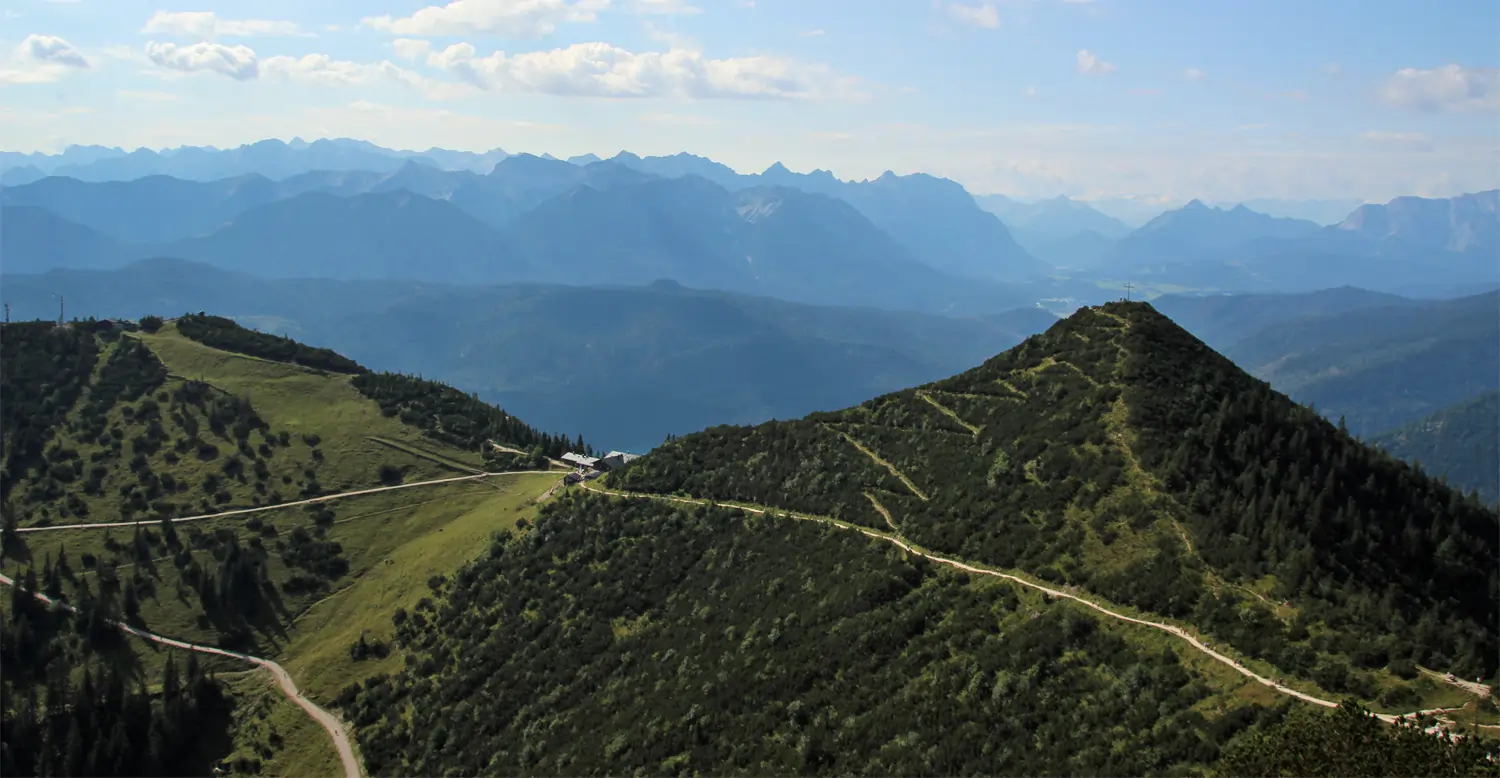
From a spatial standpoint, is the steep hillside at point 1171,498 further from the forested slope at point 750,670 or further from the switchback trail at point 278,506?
the switchback trail at point 278,506

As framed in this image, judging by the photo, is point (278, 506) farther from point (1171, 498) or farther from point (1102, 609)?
point (1171, 498)

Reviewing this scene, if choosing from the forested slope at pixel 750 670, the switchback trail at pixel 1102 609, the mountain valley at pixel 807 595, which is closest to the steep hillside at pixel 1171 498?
the mountain valley at pixel 807 595

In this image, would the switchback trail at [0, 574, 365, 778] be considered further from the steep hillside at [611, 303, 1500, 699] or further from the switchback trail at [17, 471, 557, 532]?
the steep hillside at [611, 303, 1500, 699]

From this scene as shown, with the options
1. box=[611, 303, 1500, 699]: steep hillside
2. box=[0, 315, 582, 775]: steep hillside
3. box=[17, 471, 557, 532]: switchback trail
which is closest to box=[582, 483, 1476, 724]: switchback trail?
box=[611, 303, 1500, 699]: steep hillside

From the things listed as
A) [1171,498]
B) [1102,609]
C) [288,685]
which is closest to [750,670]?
[1102,609]

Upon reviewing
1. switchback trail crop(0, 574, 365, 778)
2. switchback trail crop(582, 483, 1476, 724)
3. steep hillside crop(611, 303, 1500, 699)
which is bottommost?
switchback trail crop(0, 574, 365, 778)

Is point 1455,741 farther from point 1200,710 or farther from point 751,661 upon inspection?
point 751,661
